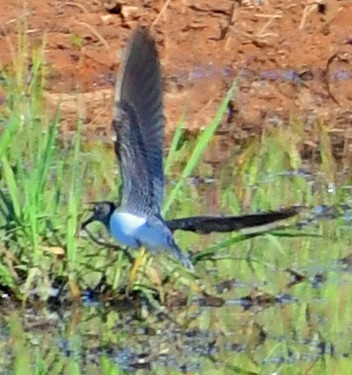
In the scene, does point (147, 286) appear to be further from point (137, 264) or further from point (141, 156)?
point (141, 156)

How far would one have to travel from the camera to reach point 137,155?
4.80 metres

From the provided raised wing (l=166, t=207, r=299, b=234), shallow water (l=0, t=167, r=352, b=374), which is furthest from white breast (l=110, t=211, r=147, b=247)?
shallow water (l=0, t=167, r=352, b=374)

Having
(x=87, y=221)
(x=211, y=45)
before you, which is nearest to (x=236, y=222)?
(x=87, y=221)

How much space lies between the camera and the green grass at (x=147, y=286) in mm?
4527

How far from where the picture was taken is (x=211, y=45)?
9.22 m

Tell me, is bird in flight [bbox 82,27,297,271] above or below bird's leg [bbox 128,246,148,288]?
above

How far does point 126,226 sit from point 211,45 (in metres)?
4.53

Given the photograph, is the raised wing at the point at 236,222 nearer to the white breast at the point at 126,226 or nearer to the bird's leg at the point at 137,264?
the white breast at the point at 126,226

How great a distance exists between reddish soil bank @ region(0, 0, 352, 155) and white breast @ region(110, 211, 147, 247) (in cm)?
332

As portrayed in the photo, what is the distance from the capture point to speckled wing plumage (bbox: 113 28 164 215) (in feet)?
15.7

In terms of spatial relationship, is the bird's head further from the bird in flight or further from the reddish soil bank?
the reddish soil bank

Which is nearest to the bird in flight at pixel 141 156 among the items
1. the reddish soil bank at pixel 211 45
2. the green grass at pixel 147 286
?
the green grass at pixel 147 286

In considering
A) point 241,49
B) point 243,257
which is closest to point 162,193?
point 243,257

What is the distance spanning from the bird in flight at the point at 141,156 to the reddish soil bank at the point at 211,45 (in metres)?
3.24
